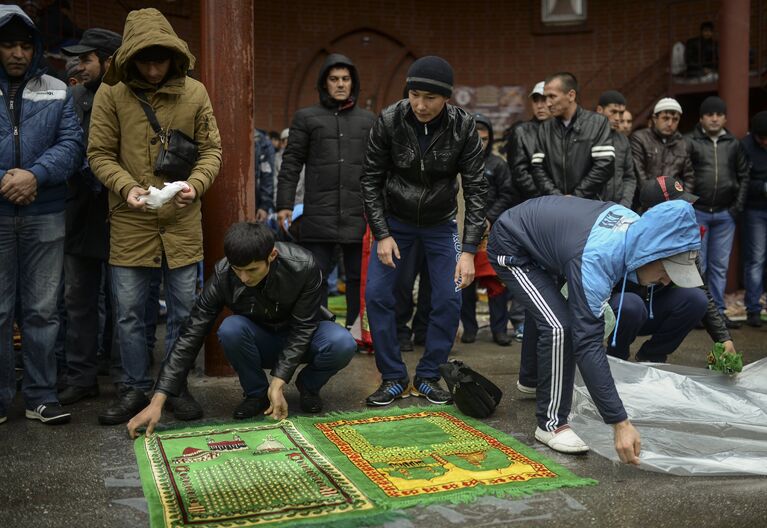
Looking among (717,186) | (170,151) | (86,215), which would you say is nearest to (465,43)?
(717,186)

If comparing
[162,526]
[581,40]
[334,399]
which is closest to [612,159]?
[334,399]

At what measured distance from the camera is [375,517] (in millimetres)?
3209

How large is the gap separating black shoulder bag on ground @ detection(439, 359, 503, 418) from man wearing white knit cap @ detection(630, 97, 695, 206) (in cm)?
368

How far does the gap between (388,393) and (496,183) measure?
9.14 ft

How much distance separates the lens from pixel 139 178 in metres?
4.62

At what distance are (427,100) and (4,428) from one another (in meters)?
2.80

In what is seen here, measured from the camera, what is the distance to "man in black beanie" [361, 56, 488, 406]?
15.8 ft

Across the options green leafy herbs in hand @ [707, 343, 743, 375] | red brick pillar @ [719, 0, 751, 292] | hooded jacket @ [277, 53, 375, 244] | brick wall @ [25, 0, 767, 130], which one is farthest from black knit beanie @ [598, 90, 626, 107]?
brick wall @ [25, 0, 767, 130]

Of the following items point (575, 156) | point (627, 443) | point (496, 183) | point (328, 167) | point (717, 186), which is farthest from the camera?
point (717, 186)

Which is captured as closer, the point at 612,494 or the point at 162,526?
the point at 162,526

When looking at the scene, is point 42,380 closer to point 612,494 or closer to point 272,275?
point 272,275

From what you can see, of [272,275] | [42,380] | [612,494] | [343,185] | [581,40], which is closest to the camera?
[612,494]

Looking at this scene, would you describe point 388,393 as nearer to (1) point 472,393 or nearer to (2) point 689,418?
(1) point 472,393

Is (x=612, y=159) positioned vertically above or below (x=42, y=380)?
above
